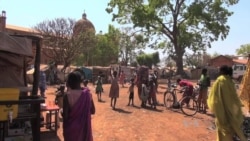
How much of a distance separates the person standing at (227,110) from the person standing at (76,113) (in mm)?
2343

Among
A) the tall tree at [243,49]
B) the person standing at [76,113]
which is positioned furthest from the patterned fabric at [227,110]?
the tall tree at [243,49]

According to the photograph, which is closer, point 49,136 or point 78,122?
point 78,122

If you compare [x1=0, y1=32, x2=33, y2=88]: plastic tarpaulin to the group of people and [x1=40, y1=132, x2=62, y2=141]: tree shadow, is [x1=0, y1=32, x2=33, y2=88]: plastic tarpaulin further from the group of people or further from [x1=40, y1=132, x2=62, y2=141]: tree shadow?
the group of people

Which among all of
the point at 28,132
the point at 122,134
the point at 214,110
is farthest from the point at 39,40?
the point at 122,134

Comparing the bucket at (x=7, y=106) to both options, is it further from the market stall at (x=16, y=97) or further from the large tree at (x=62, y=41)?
the large tree at (x=62, y=41)

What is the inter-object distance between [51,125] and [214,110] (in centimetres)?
496

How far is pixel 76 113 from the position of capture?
17.5 feet

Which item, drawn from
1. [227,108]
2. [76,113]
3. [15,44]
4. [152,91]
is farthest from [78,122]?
[152,91]

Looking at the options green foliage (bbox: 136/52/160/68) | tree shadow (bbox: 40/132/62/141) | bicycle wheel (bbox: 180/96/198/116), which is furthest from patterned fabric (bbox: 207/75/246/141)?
green foliage (bbox: 136/52/160/68)

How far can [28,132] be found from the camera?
5941 millimetres

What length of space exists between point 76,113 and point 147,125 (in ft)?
A: 20.7

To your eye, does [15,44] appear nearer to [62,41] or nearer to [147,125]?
[147,125]

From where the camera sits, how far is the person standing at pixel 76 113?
17.5 ft

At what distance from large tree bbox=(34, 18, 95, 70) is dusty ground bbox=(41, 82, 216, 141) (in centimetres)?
2312
